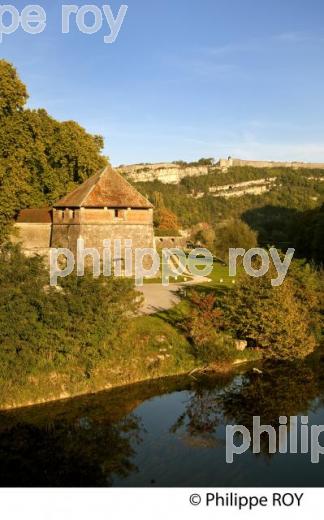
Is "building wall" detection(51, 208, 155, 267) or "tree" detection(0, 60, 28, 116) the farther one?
"tree" detection(0, 60, 28, 116)

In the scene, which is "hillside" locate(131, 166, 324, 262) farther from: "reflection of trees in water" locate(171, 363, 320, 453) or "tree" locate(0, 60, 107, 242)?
"reflection of trees in water" locate(171, 363, 320, 453)

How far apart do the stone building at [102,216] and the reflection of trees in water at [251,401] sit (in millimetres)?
16156

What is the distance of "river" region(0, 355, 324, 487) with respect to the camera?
13.3 m

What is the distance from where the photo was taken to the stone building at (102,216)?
33.8 metres

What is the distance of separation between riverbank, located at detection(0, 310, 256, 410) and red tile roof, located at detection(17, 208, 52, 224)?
16.8m

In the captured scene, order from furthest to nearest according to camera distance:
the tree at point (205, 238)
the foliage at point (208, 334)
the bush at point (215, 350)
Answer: the tree at point (205, 238) → the foliage at point (208, 334) → the bush at point (215, 350)

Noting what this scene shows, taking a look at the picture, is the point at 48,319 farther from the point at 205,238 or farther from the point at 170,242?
the point at 170,242

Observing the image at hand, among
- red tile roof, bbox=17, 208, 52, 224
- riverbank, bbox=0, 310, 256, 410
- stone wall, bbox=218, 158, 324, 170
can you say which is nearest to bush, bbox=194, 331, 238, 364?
riverbank, bbox=0, 310, 256, 410

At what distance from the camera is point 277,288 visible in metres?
22.9

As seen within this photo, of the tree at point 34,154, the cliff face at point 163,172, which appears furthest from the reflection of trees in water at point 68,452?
the cliff face at point 163,172

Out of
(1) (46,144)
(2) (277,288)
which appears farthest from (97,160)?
(2) (277,288)

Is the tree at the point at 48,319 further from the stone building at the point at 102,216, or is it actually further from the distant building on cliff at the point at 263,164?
the distant building on cliff at the point at 263,164

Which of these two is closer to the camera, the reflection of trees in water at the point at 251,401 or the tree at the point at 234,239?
the reflection of trees in water at the point at 251,401

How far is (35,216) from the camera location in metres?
37.8
